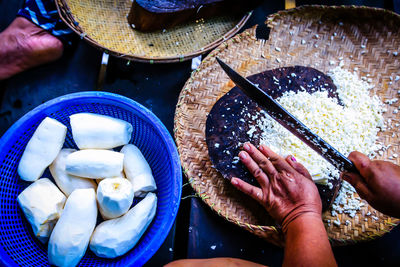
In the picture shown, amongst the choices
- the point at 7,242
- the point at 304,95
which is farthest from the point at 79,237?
the point at 304,95

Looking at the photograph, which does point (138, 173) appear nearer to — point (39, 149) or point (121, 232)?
point (121, 232)

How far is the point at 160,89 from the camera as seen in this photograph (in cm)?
150

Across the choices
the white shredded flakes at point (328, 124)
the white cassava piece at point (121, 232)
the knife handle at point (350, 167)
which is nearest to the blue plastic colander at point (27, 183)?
the white cassava piece at point (121, 232)

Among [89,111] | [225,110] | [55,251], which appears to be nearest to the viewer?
[55,251]

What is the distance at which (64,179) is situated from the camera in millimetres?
1039

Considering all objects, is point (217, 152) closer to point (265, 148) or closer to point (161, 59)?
point (265, 148)

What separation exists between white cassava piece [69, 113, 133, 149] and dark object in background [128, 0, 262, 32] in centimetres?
54

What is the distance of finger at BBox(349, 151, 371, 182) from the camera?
0.99 meters

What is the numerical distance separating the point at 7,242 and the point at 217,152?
0.78m

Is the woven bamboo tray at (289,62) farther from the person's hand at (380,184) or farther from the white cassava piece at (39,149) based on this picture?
the white cassava piece at (39,149)

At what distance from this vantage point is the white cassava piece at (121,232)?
94 cm

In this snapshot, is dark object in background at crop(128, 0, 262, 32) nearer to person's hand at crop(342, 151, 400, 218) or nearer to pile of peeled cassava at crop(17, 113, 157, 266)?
pile of peeled cassava at crop(17, 113, 157, 266)

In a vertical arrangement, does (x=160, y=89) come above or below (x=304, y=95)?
below

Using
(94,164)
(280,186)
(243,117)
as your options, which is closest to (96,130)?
(94,164)
